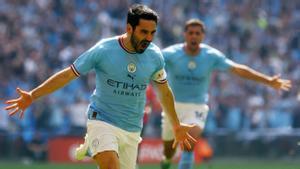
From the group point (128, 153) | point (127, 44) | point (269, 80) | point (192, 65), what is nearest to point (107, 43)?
point (127, 44)

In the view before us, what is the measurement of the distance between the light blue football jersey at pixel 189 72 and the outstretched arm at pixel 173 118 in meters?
4.10

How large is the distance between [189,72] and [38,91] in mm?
5189

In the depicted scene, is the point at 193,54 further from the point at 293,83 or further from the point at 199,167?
the point at 293,83

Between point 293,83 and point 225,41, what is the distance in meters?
2.66

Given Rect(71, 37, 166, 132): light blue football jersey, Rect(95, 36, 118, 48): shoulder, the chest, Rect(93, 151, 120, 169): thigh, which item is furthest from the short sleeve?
Rect(93, 151, 120, 169): thigh

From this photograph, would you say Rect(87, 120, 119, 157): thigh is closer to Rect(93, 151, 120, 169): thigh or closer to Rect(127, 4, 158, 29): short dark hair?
Rect(93, 151, 120, 169): thigh

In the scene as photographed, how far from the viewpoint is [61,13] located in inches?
1004

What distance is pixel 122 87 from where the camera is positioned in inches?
355

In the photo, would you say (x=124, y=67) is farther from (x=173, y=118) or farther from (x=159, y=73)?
(x=173, y=118)

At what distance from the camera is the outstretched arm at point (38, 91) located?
8.41 m

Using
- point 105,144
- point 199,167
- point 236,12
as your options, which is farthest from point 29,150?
point 105,144

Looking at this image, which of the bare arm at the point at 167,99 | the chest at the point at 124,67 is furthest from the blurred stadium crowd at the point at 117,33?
the chest at the point at 124,67

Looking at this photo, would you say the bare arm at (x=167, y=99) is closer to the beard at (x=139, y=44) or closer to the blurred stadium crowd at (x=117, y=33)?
the beard at (x=139, y=44)

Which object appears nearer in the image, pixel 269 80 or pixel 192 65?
pixel 269 80
